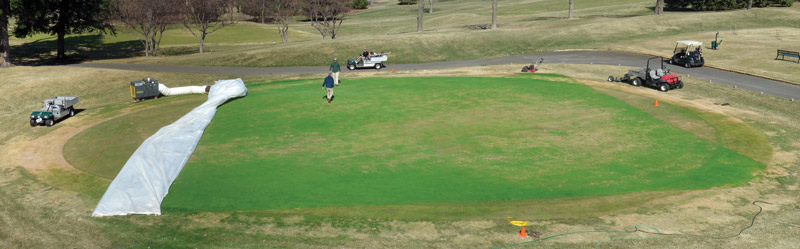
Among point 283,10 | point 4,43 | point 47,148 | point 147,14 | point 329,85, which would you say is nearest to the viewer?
point 47,148

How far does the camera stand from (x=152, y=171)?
1977cm

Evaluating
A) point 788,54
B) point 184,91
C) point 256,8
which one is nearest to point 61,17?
point 184,91

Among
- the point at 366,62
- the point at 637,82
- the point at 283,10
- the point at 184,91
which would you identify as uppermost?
the point at 283,10

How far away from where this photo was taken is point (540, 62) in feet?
160

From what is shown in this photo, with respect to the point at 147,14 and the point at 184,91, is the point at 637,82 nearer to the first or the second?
the point at 184,91

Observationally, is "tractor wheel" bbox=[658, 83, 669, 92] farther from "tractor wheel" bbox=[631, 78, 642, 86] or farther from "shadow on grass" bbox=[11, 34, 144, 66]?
"shadow on grass" bbox=[11, 34, 144, 66]

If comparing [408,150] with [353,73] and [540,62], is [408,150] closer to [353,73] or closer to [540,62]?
[353,73]

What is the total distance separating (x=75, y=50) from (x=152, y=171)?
218 feet

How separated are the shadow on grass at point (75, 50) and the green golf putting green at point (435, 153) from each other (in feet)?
143

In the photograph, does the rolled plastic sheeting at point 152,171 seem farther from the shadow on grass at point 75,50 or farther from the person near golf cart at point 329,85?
the shadow on grass at point 75,50

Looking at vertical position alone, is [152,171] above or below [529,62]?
below

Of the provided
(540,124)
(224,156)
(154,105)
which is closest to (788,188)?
(540,124)

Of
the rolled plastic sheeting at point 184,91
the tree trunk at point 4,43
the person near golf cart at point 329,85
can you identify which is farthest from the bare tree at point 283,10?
the person near golf cart at point 329,85

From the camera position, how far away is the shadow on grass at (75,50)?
64562 millimetres
